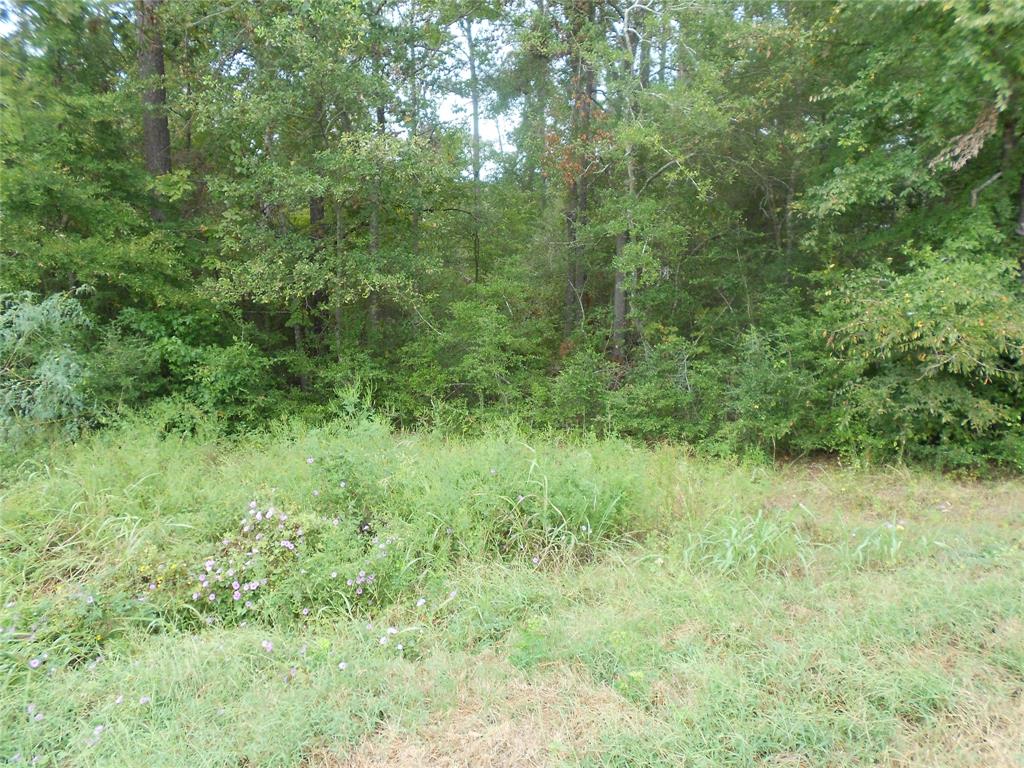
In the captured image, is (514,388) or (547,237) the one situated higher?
(547,237)

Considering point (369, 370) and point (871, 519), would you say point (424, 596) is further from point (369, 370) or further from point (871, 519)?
point (369, 370)

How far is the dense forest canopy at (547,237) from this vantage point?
698 centimetres

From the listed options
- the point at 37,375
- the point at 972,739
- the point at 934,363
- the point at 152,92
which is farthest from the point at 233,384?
the point at 934,363

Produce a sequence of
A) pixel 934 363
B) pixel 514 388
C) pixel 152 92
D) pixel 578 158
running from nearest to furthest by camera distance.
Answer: pixel 934 363 < pixel 152 92 < pixel 514 388 < pixel 578 158

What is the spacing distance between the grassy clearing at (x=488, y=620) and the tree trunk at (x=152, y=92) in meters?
6.98

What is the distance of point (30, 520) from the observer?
13.9 feet

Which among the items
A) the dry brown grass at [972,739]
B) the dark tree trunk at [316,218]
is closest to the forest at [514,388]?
the dry brown grass at [972,739]

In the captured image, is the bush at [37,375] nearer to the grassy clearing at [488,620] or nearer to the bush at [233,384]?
the grassy clearing at [488,620]

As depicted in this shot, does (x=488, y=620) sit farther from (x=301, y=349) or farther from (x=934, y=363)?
(x=301, y=349)

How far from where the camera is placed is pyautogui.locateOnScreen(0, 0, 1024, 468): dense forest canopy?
6.98 metres

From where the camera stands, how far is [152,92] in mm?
9789

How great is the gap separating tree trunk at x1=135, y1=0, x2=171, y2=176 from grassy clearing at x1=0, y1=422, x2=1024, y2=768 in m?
6.98

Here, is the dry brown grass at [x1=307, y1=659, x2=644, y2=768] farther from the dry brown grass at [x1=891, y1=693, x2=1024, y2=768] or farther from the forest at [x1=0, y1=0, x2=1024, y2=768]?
the dry brown grass at [x1=891, y1=693, x2=1024, y2=768]

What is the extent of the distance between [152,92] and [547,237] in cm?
780
